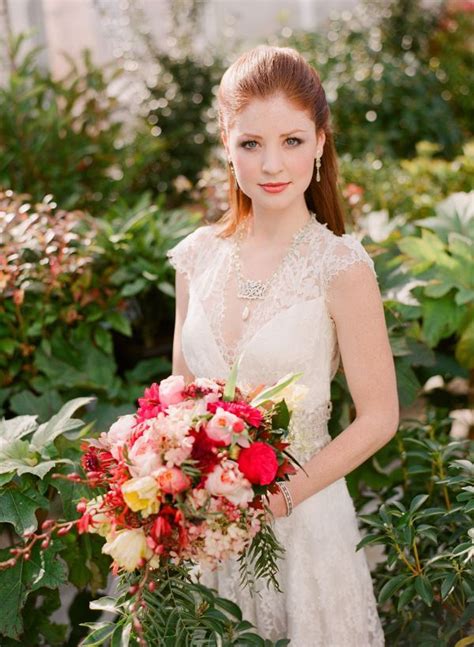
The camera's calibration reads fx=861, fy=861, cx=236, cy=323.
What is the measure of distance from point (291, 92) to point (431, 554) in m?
1.40

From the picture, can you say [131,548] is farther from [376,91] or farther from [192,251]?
[376,91]

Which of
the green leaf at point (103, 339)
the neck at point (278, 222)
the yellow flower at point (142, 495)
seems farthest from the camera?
the green leaf at point (103, 339)

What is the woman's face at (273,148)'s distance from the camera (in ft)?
6.82

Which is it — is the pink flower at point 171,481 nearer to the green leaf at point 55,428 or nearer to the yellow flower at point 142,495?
the yellow flower at point 142,495

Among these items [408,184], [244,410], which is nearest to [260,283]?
[244,410]

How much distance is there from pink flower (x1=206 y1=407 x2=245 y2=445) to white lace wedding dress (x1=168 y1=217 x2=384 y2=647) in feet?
1.82

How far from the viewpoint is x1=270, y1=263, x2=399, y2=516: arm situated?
2.02m

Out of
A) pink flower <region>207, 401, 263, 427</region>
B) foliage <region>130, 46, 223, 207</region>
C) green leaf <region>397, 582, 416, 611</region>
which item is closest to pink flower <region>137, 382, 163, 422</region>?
pink flower <region>207, 401, 263, 427</region>

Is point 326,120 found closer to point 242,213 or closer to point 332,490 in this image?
point 242,213

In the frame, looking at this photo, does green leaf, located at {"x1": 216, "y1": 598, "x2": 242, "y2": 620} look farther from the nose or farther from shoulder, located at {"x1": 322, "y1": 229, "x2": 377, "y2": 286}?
the nose

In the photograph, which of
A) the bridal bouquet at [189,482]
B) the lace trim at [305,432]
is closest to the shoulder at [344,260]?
the lace trim at [305,432]

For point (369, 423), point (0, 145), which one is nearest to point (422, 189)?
point (0, 145)

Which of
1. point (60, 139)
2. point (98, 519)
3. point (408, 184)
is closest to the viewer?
point (98, 519)

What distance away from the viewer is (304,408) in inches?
87.9
